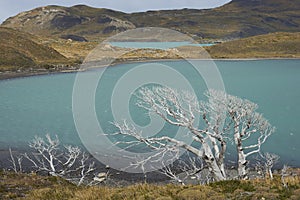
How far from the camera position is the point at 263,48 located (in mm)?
168250

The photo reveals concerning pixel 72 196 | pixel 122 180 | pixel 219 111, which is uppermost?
pixel 219 111

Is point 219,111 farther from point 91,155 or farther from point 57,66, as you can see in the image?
point 57,66

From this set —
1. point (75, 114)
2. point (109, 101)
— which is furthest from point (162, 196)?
point (109, 101)

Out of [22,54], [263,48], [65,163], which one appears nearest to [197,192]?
[65,163]

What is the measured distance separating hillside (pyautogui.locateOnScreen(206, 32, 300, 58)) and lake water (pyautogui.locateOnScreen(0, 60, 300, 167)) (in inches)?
2719

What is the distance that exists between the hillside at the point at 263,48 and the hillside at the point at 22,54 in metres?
70.6

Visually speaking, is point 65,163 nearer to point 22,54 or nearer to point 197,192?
point 197,192

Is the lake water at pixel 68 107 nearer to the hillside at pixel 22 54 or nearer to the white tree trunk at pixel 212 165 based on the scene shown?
the white tree trunk at pixel 212 165

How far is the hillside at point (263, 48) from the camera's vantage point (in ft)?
503

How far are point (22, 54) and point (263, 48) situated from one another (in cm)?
11175

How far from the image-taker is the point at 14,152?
32.7m

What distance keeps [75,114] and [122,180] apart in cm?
2339

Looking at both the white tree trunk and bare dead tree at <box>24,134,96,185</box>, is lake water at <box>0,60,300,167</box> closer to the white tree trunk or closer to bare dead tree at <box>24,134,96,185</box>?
bare dead tree at <box>24,134,96,185</box>

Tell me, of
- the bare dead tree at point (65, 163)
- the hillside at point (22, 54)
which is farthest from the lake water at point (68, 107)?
the hillside at point (22, 54)
